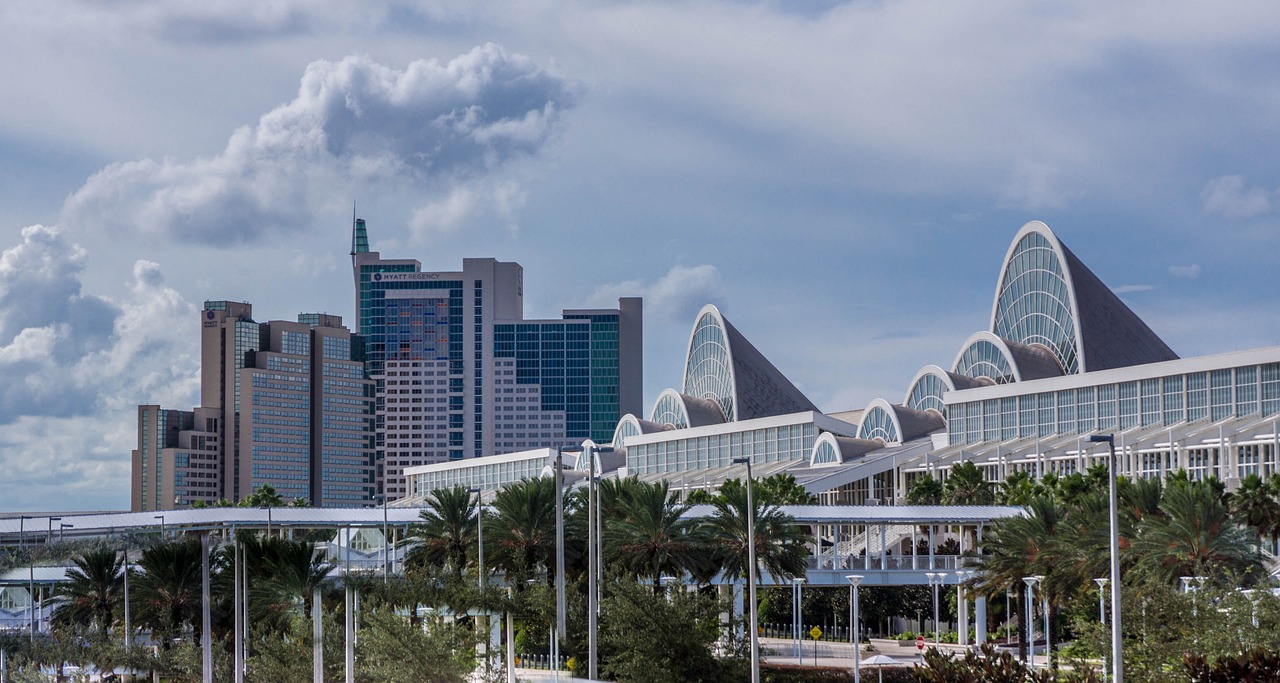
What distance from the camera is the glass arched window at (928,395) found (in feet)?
458

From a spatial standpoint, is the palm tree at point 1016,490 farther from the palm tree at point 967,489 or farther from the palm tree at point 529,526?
the palm tree at point 529,526

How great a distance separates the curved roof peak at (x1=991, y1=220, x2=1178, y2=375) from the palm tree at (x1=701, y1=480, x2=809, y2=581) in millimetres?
66292

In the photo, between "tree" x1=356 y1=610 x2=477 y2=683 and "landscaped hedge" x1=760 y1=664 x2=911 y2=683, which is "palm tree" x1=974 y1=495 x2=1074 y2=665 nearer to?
"landscaped hedge" x1=760 y1=664 x2=911 y2=683

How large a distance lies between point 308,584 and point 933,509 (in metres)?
47.9

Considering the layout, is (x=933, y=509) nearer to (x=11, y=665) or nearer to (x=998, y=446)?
(x=998, y=446)

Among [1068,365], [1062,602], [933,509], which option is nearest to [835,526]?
[933,509]

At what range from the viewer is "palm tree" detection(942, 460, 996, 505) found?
10288cm

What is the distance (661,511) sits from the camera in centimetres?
6391

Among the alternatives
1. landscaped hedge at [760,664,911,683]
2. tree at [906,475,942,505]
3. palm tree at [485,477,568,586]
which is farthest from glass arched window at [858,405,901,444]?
palm tree at [485,477,568,586]

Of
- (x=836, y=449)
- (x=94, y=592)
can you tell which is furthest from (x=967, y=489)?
(x=94, y=592)

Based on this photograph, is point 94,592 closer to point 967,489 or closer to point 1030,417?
point 967,489

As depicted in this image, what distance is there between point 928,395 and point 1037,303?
13827mm

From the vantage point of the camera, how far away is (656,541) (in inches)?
2507

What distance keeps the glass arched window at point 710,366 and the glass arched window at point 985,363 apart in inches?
1657
